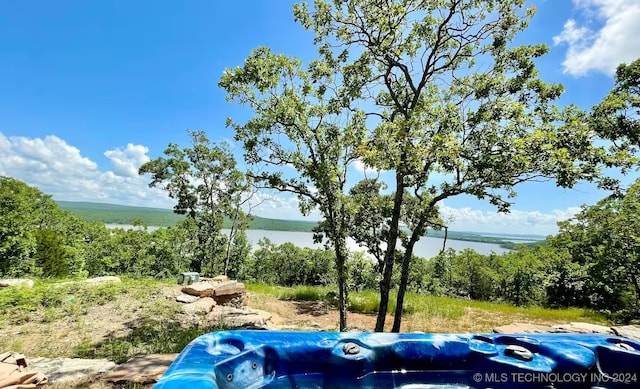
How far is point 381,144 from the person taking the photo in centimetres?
487

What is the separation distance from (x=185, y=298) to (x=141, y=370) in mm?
3980

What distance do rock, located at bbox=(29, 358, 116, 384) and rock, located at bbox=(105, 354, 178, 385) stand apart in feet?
0.66

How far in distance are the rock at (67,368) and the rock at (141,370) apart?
0.20 meters

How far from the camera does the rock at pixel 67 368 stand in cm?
288

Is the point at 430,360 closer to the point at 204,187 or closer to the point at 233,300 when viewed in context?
the point at 233,300

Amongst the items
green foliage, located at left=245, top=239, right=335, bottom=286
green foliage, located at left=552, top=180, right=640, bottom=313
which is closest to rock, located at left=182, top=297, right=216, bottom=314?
green foliage, located at left=552, top=180, right=640, bottom=313

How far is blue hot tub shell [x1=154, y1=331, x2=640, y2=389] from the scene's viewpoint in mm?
2494

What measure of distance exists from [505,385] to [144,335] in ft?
14.0

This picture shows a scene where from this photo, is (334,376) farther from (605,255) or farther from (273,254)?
(273,254)

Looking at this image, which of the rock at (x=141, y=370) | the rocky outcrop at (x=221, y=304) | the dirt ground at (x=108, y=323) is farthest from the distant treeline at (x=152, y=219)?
the rock at (x=141, y=370)

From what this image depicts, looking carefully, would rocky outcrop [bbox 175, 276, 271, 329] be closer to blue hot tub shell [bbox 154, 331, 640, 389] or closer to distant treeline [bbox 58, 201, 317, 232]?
blue hot tub shell [bbox 154, 331, 640, 389]

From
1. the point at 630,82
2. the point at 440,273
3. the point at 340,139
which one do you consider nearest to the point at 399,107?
the point at 340,139

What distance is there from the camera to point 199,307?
632 cm

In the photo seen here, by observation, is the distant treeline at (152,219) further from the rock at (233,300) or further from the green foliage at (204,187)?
the rock at (233,300)
